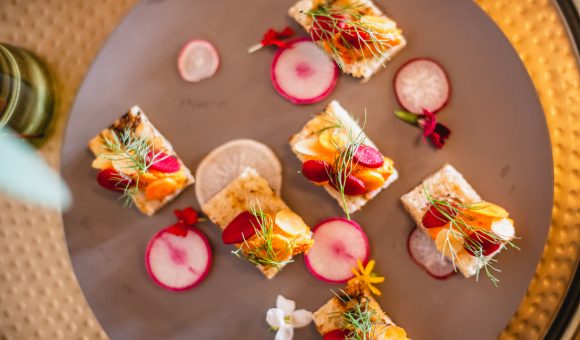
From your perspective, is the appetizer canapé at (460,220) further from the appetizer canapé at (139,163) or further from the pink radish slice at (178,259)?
the appetizer canapé at (139,163)

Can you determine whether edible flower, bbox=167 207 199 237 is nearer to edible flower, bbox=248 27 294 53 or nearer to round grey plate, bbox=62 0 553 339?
round grey plate, bbox=62 0 553 339

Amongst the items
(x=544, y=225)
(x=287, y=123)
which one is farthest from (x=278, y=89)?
(x=544, y=225)

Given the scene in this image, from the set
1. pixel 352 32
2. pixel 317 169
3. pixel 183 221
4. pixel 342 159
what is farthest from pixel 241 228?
pixel 352 32

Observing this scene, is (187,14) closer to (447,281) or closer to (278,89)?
(278,89)

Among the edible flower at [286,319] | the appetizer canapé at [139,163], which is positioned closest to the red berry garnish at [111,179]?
the appetizer canapé at [139,163]

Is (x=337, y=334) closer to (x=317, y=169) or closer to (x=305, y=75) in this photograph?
(x=317, y=169)

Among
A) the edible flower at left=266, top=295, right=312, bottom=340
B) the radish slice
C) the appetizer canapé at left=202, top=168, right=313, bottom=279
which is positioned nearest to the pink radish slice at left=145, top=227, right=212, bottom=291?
the appetizer canapé at left=202, top=168, right=313, bottom=279
